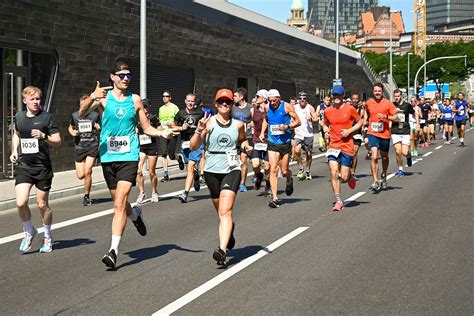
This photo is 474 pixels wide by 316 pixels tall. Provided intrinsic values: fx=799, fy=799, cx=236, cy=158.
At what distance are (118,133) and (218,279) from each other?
6.00ft

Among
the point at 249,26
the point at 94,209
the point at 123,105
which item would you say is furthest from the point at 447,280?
the point at 249,26

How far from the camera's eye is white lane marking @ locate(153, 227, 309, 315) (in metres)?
6.00

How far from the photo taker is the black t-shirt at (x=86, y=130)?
42.2ft

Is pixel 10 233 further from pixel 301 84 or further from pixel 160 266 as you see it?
pixel 301 84

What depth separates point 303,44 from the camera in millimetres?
45719

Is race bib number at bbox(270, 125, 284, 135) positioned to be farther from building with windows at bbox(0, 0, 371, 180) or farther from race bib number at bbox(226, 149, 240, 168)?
building with windows at bbox(0, 0, 371, 180)

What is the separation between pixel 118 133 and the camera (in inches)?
309

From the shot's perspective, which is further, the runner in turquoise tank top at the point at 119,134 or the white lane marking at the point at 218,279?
the runner in turquoise tank top at the point at 119,134

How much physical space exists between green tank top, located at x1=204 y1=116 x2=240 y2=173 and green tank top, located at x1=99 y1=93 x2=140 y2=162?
0.74m

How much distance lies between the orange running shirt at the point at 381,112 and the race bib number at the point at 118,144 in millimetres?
8163

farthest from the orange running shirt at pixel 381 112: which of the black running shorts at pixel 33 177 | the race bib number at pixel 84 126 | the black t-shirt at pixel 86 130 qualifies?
the black running shorts at pixel 33 177

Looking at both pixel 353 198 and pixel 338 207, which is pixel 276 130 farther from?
pixel 353 198

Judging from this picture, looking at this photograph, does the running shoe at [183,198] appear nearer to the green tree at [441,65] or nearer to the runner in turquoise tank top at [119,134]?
the runner in turquoise tank top at [119,134]

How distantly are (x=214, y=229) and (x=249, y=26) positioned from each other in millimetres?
26452
